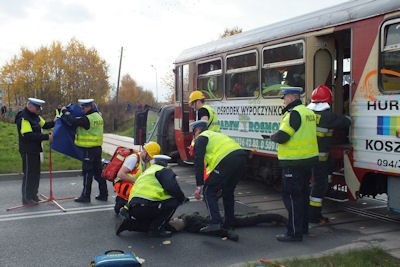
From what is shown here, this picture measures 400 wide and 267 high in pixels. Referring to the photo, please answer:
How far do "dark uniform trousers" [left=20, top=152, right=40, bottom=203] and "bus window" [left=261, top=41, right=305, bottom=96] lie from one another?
13.3 feet

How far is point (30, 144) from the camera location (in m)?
7.87

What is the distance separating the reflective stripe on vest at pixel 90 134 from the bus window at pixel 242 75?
2727 millimetres

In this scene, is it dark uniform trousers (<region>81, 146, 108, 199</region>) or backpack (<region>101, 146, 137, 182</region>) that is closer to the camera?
backpack (<region>101, 146, 137, 182</region>)

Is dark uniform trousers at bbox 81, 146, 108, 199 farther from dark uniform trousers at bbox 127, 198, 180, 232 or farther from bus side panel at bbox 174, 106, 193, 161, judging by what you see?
bus side panel at bbox 174, 106, 193, 161

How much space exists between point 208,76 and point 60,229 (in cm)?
500

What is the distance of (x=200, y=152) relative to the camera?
5.85 meters

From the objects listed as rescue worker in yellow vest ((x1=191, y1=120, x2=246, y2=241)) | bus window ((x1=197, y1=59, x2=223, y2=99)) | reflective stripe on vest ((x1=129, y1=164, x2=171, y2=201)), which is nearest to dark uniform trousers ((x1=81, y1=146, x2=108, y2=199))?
reflective stripe on vest ((x1=129, y1=164, x2=171, y2=201))

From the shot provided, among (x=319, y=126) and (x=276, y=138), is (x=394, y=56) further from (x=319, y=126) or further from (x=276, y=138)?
(x=276, y=138)

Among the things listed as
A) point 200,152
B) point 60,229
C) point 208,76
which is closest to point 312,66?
point 200,152

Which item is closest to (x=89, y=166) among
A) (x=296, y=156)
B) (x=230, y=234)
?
(x=230, y=234)

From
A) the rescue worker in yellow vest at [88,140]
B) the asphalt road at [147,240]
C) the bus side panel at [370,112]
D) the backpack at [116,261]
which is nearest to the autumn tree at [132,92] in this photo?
the rescue worker in yellow vest at [88,140]

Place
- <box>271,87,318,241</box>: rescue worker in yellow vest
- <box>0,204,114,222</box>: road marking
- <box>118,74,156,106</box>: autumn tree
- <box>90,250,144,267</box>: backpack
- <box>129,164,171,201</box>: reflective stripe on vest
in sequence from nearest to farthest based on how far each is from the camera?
<box>90,250,144,267</box>: backpack
<box>271,87,318,241</box>: rescue worker in yellow vest
<box>129,164,171,201</box>: reflective stripe on vest
<box>0,204,114,222</box>: road marking
<box>118,74,156,106</box>: autumn tree

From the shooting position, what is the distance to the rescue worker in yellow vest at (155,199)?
225 inches

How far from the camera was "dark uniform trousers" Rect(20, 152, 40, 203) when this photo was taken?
7.88 meters
